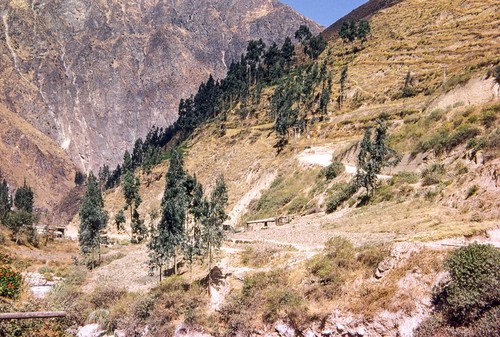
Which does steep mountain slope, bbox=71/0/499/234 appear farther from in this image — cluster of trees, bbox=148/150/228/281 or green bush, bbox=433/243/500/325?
cluster of trees, bbox=148/150/228/281

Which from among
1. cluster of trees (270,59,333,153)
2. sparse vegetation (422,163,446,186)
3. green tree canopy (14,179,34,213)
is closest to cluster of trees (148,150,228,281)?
sparse vegetation (422,163,446,186)

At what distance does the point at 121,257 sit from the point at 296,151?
35039mm

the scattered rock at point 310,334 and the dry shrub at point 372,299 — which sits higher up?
the dry shrub at point 372,299

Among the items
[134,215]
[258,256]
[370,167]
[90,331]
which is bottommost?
[90,331]

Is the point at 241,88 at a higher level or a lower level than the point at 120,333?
higher

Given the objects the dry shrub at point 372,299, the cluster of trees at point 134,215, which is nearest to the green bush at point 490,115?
the dry shrub at point 372,299

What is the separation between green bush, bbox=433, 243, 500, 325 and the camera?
1631cm

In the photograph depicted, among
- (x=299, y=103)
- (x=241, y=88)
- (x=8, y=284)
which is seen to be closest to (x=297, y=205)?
(x=8, y=284)

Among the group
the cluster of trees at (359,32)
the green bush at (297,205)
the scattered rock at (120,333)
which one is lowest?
the scattered rock at (120,333)

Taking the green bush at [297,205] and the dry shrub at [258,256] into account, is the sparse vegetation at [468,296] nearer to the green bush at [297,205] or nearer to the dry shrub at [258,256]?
the dry shrub at [258,256]

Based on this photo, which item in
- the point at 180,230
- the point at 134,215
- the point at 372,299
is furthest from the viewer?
the point at 134,215

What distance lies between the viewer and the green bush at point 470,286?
16.3 meters

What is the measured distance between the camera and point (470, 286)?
1694 cm

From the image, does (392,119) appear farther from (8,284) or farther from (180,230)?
(8,284)
